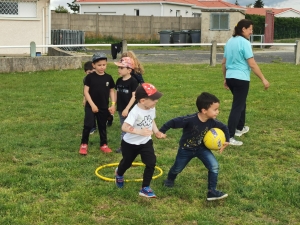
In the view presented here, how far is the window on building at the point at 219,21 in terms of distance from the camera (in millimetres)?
33750

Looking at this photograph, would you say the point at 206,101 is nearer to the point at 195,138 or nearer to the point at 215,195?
the point at 195,138

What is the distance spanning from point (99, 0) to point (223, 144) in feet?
147

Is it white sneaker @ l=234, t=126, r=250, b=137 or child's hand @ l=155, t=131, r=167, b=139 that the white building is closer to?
white sneaker @ l=234, t=126, r=250, b=137

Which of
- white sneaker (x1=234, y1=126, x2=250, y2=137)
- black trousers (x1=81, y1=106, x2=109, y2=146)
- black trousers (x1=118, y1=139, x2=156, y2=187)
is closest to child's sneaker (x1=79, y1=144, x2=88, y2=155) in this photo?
black trousers (x1=81, y1=106, x2=109, y2=146)

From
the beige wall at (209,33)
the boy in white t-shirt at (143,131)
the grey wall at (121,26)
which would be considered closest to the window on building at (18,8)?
the grey wall at (121,26)

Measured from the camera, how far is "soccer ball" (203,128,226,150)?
4988 mm

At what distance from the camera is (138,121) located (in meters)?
4.98

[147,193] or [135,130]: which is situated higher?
[135,130]

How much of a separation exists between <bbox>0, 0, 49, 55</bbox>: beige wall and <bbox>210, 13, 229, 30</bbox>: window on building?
1542 centimetres

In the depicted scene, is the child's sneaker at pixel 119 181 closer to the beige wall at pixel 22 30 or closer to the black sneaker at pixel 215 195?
the black sneaker at pixel 215 195

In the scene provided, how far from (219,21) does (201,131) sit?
29947 millimetres

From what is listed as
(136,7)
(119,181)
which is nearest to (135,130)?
A: (119,181)

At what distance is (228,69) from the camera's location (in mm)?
7359

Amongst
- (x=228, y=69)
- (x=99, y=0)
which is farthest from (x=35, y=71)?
(x=99, y=0)
